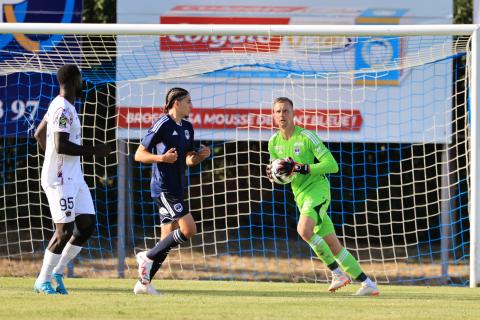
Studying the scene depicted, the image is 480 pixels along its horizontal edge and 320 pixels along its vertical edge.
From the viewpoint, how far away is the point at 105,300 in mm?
8188

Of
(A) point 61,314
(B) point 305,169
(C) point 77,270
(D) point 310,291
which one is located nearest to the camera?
(A) point 61,314

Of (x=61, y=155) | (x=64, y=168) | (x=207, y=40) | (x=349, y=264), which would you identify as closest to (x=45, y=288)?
(x=64, y=168)

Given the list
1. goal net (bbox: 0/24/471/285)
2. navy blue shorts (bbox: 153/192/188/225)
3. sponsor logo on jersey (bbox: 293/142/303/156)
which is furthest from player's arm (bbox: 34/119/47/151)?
goal net (bbox: 0/24/471/285)

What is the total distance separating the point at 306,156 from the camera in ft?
31.2

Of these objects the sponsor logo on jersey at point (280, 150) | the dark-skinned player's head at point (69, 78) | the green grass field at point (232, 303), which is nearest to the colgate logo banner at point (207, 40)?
the sponsor logo on jersey at point (280, 150)

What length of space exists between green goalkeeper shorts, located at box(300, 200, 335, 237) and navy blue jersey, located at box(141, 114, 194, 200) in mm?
1170

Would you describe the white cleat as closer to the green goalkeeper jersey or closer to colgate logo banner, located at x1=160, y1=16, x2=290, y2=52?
the green goalkeeper jersey

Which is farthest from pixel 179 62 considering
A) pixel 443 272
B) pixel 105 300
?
pixel 105 300

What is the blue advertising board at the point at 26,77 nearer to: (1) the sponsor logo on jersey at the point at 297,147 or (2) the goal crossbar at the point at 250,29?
(2) the goal crossbar at the point at 250,29

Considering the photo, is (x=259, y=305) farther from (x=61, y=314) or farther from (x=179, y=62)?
(x=179, y=62)

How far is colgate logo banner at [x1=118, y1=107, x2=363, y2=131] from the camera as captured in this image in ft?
43.2

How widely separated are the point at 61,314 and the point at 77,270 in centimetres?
736

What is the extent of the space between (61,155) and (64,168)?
4.3 inches

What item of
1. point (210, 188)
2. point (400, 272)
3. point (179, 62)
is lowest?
point (400, 272)
